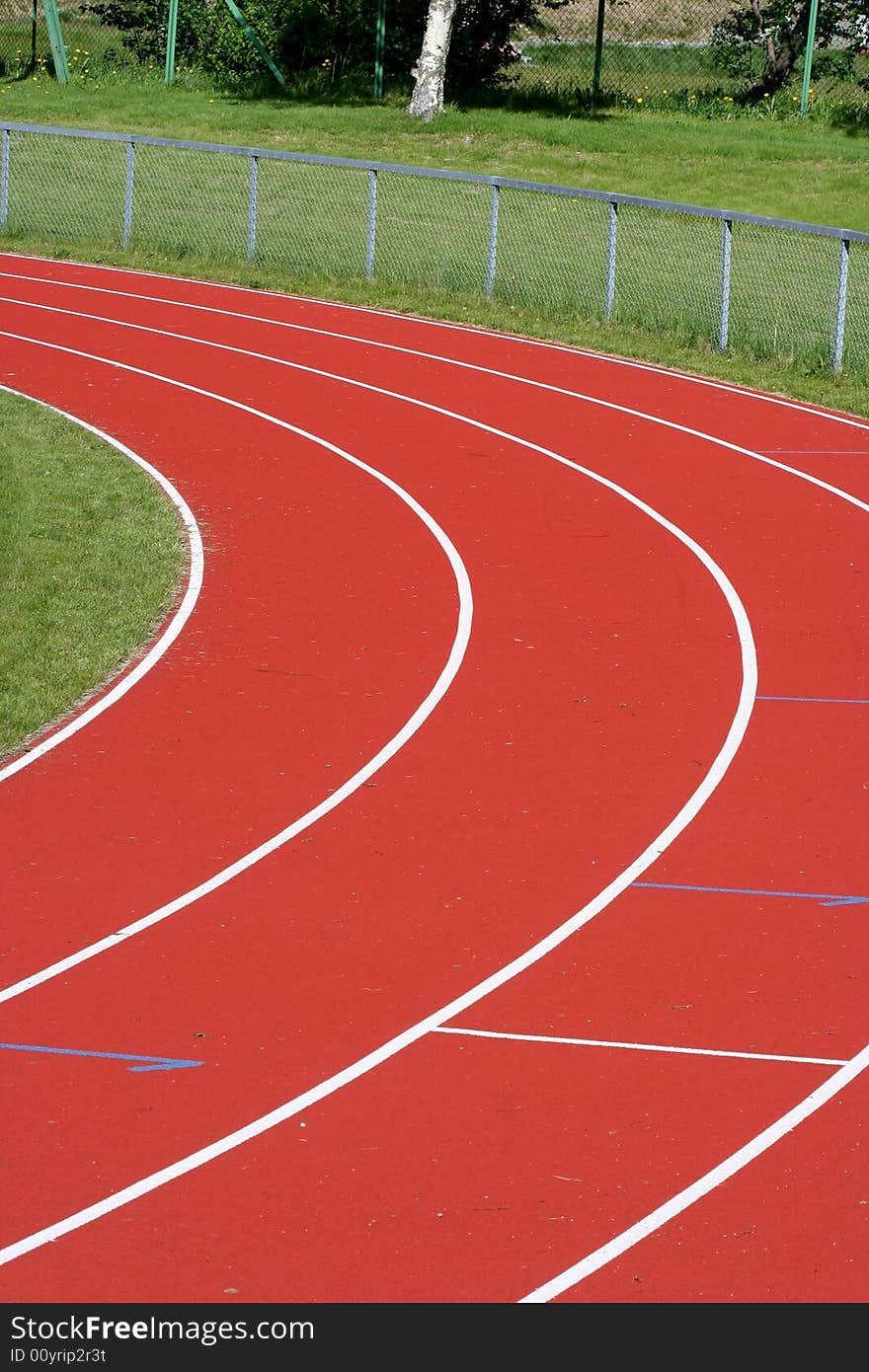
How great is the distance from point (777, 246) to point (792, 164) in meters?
8.23

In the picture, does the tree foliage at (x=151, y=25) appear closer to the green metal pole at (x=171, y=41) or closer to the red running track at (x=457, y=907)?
the green metal pole at (x=171, y=41)

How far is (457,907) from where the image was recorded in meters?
8.51

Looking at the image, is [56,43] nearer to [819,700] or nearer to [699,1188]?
[819,700]

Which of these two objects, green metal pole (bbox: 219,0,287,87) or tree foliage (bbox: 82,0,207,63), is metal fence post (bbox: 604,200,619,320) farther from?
tree foliage (bbox: 82,0,207,63)

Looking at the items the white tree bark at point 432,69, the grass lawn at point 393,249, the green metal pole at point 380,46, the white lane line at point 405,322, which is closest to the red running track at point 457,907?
the grass lawn at point 393,249

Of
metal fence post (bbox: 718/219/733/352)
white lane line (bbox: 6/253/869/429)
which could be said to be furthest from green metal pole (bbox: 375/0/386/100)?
metal fence post (bbox: 718/219/733/352)

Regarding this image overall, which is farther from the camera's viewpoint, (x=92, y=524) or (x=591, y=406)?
(x=591, y=406)

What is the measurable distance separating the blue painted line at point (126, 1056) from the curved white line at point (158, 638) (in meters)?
3.01

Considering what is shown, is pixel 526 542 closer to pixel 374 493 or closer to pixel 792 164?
pixel 374 493

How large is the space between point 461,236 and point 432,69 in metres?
9.96

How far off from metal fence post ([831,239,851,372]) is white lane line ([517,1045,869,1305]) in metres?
15.0
